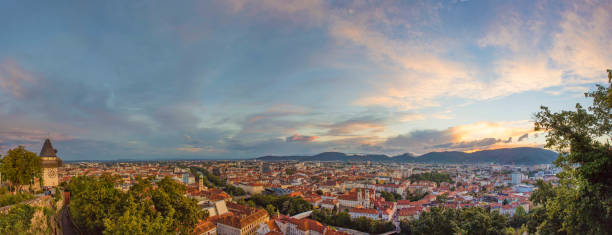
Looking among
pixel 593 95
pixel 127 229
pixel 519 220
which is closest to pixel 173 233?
pixel 127 229

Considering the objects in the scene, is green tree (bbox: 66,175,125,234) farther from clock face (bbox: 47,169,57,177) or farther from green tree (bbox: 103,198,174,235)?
clock face (bbox: 47,169,57,177)

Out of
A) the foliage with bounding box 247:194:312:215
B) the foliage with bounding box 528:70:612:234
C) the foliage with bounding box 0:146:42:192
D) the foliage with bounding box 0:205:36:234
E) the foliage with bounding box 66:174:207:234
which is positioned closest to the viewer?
the foliage with bounding box 528:70:612:234

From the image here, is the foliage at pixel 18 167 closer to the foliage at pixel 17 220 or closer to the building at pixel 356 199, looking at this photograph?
the foliage at pixel 17 220

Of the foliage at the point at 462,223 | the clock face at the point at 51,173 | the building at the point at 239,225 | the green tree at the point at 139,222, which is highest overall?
the clock face at the point at 51,173

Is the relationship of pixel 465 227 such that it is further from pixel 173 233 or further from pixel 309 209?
pixel 309 209

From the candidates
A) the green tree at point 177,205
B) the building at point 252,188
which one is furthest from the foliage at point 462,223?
the building at point 252,188

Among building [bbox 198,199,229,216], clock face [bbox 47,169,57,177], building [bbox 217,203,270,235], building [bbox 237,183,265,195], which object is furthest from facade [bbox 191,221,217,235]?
building [bbox 237,183,265,195]

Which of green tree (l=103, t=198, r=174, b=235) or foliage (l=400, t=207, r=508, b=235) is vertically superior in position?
green tree (l=103, t=198, r=174, b=235)
